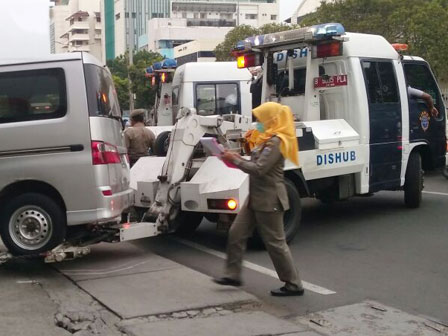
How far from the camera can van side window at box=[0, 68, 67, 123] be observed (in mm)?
6289

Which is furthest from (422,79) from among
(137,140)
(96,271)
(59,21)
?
(59,21)

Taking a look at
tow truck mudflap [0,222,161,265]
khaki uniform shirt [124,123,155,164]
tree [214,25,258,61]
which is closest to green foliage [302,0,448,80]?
tree [214,25,258,61]

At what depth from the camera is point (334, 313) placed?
524 centimetres

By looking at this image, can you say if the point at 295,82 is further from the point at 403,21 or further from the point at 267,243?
the point at 403,21

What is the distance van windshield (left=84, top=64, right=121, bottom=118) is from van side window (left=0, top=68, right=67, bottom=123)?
10.3 inches

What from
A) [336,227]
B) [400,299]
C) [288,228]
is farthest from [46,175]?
[336,227]

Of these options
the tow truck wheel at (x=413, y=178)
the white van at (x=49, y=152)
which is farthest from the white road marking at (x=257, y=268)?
the tow truck wheel at (x=413, y=178)

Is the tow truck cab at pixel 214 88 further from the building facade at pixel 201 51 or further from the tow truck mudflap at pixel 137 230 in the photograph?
the building facade at pixel 201 51

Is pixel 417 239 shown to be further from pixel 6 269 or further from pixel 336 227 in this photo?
pixel 6 269

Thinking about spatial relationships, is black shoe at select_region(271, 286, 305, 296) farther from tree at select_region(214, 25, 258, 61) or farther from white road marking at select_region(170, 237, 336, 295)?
tree at select_region(214, 25, 258, 61)

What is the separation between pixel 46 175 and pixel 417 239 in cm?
489

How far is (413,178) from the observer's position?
31.9 ft

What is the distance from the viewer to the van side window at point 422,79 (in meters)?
9.95

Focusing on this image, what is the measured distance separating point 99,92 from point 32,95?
686 mm
